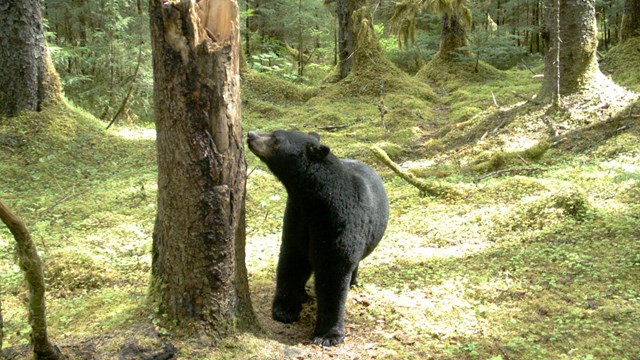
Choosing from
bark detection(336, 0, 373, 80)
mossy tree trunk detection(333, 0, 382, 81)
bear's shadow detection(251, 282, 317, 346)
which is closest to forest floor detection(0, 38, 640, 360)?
bear's shadow detection(251, 282, 317, 346)

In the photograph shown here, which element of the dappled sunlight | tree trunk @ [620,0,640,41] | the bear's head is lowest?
the dappled sunlight

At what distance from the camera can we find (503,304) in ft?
16.4

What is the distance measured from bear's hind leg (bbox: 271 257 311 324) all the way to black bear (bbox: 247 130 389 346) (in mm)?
11

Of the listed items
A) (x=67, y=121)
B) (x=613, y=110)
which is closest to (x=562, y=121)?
(x=613, y=110)

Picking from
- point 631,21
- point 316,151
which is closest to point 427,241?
point 316,151

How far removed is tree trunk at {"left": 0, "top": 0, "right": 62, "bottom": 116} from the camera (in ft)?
29.9

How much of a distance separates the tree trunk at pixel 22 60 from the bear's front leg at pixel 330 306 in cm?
786

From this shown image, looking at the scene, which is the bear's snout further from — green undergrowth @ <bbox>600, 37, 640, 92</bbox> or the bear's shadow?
green undergrowth @ <bbox>600, 37, 640, 92</bbox>

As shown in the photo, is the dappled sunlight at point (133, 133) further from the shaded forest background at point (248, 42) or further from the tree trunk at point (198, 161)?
the tree trunk at point (198, 161)

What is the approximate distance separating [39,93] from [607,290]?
9969 mm

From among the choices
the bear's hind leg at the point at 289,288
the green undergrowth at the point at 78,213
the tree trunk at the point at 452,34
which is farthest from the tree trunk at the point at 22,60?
the tree trunk at the point at 452,34

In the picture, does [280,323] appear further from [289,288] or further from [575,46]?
[575,46]

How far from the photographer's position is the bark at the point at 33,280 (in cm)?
272

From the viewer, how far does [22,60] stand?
9.29 metres
